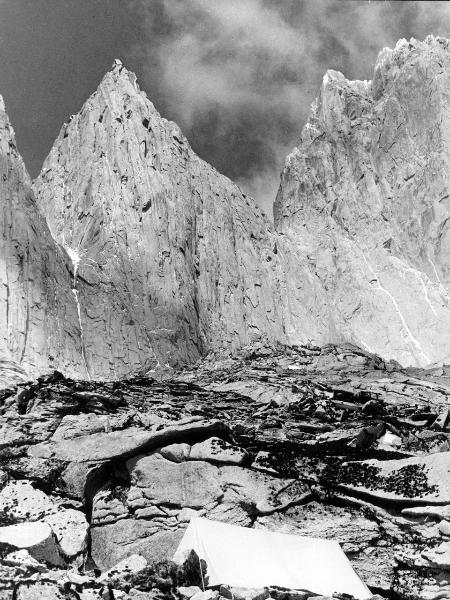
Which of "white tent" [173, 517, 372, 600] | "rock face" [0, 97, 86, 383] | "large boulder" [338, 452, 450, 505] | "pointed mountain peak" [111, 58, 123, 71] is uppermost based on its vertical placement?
"pointed mountain peak" [111, 58, 123, 71]

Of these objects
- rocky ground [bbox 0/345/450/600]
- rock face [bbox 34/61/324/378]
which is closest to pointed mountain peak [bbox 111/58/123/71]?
rock face [bbox 34/61/324/378]

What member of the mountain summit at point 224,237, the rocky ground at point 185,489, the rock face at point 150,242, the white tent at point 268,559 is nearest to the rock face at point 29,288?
the mountain summit at point 224,237

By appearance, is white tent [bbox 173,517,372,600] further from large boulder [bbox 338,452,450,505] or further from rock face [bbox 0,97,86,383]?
rock face [bbox 0,97,86,383]

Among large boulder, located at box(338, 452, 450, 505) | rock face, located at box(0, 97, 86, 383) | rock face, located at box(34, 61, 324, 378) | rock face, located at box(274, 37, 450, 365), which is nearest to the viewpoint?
large boulder, located at box(338, 452, 450, 505)

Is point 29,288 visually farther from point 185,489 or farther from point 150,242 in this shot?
point 185,489

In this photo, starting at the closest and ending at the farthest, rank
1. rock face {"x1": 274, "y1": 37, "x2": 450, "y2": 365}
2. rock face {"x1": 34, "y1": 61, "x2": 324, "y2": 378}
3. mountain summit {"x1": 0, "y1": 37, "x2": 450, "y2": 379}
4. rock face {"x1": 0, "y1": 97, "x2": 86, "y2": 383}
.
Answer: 1. rock face {"x1": 0, "y1": 97, "x2": 86, "y2": 383}
2. mountain summit {"x1": 0, "y1": 37, "x2": 450, "y2": 379}
3. rock face {"x1": 34, "y1": 61, "x2": 324, "y2": 378}
4. rock face {"x1": 274, "y1": 37, "x2": 450, "y2": 365}

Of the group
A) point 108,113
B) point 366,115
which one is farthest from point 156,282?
point 366,115

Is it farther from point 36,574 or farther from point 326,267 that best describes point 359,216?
point 36,574
